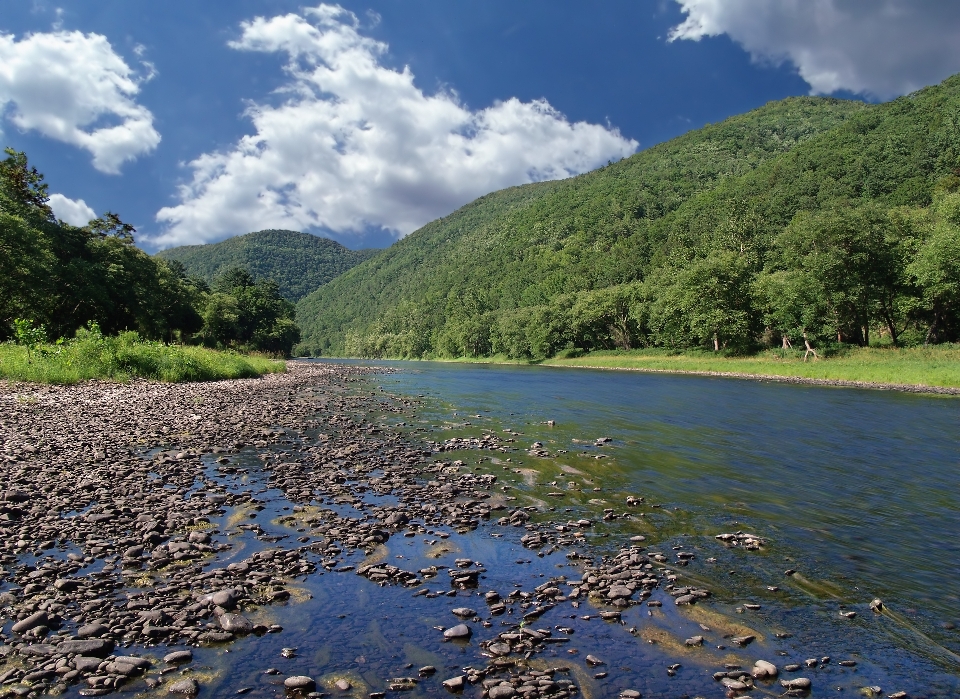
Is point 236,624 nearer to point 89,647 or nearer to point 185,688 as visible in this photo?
point 185,688

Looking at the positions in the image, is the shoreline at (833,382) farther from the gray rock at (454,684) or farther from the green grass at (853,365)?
the gray rock at (454,684)

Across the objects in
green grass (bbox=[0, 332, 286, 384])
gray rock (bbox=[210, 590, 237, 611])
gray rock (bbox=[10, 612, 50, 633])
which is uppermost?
green grass (bbox=[0, 332, 286, 384])

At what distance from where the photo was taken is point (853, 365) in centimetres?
5494

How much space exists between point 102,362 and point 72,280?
27.7 meters

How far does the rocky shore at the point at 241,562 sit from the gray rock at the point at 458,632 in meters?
0.02

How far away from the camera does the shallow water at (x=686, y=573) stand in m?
6.38

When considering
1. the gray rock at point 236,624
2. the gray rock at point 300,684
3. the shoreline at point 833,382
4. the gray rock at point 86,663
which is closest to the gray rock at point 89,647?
the gray rock at point 86,663

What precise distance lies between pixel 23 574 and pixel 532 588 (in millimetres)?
7777

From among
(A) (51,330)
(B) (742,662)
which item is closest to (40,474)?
A: (B) (742,662)

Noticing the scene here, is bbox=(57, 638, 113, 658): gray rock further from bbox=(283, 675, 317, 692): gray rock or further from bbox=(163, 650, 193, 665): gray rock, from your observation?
bbox=(283, 675, 317, 692): gray rock

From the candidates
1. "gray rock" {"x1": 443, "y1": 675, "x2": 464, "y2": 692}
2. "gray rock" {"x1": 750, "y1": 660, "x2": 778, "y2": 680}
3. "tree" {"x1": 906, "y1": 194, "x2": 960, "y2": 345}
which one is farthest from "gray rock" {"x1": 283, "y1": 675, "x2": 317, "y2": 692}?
"tree" {"x1": 906, "y1": 194, "x2": 960, "y2": 345}

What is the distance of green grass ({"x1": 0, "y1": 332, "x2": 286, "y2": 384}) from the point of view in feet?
103

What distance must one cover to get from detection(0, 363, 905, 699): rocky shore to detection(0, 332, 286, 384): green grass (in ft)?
55.1

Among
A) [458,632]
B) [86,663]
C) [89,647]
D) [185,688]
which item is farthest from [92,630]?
[458,632]
